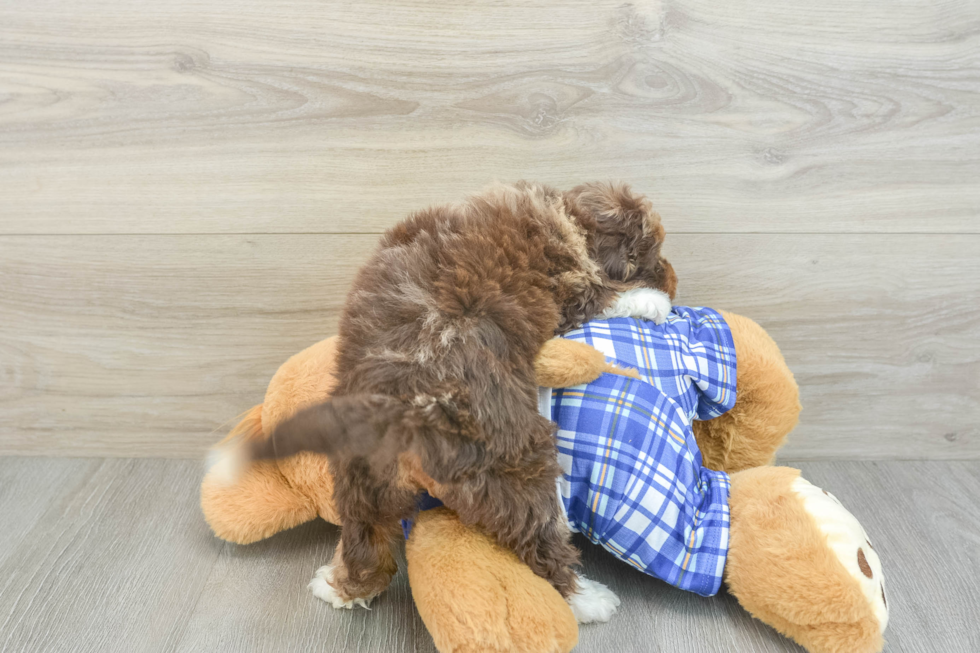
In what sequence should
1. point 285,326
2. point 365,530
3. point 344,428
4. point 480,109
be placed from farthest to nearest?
point 285,326 → point 480,109 → point 365,530 → point 344,428

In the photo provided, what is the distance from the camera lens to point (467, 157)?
96 cm

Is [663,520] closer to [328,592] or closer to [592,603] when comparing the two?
[592,603]

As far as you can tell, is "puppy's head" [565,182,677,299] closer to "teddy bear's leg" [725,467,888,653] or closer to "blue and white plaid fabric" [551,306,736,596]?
"blue and white plaid fabric" [551,306,736,596]

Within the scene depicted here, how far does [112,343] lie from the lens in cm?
107

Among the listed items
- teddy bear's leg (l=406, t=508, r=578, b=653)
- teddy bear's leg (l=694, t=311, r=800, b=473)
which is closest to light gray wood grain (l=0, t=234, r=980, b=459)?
teddy bear's leg (l=694, t=311, r=800, b=473)

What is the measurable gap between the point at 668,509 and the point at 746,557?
10cm

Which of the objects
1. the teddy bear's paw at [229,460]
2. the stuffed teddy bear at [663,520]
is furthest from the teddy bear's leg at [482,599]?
the teddy bear's paw at [229,460]

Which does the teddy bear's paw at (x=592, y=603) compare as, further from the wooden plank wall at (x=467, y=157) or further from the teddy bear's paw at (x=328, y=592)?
the wooden plank wall at (x=467, y=157)

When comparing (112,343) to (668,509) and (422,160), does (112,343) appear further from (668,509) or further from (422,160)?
(668,509)

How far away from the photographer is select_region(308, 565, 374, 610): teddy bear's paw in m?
0.78

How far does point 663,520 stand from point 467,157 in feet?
1.90

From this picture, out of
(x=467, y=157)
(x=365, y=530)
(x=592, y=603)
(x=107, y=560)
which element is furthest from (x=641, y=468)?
(x=107, y=560)

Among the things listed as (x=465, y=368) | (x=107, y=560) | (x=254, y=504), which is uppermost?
(x=465, y=368)

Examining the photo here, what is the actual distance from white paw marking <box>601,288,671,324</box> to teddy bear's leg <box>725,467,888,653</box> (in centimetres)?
24
